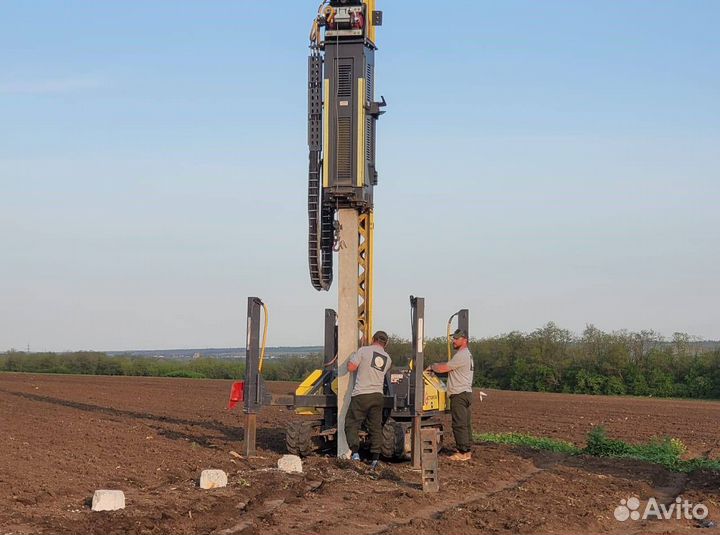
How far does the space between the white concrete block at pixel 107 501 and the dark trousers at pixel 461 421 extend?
6.43m

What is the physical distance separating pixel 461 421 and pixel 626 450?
10.5 feet

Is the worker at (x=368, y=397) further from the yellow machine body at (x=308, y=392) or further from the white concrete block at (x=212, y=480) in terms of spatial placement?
the white concrete block at (x=212, y=480)

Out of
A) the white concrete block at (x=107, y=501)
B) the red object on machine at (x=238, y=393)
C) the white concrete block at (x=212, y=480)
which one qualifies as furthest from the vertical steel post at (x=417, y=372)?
the white concrete block at (x=107, y=501)

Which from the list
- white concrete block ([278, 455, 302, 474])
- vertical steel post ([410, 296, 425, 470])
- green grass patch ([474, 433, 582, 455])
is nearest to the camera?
white concrete block ([278, 455, 302, 474])

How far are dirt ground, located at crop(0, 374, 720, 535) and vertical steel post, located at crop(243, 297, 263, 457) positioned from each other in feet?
1.39

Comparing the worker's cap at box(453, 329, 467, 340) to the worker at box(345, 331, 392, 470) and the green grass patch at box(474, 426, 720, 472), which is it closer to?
the worker at box(345, 331, 392, 470)

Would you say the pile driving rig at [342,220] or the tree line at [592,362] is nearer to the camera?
the pile driving rig at [342,220]

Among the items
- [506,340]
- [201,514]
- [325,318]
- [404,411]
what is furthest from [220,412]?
[506,340]

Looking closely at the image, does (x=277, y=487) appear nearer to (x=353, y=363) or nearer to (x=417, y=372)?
(x=353, y=363)

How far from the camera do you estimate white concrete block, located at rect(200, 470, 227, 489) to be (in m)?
12.2

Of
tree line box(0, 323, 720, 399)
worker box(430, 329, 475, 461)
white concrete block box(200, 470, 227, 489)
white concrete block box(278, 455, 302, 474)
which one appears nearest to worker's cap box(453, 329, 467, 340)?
worker box(430, 329, 475, 461)

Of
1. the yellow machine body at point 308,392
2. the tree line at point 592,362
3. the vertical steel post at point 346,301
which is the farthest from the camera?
the tree line at point 592,362

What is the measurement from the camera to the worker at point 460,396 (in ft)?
51.5

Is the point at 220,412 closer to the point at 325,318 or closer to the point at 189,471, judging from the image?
the point at 325,318
